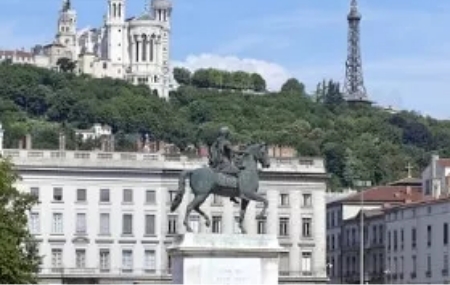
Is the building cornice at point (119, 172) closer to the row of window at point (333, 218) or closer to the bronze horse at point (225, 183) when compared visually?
the row of window at point (333, 218)

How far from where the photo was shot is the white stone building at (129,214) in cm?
12912

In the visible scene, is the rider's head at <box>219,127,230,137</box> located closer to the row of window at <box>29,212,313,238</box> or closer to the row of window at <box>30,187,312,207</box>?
the row of window at <box>29,212,313,238</box>

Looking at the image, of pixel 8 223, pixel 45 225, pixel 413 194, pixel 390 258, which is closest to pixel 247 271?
pixel 8 223

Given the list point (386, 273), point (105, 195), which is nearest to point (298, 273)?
point (386, 273)

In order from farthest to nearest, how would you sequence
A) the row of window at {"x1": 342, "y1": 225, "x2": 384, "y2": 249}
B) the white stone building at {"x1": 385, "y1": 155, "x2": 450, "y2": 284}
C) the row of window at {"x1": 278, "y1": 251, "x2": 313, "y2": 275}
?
1. the row of window at {"x1": 342, "y1": 225, "x2": 384, "y2": 249}
2. the row of window at {"x1": 278, "y1": 251, "x2": 313, "y2": 275}
3. the white stone building at {"x1": 385, "y1": 155, "x2": 450, "y2": 284}

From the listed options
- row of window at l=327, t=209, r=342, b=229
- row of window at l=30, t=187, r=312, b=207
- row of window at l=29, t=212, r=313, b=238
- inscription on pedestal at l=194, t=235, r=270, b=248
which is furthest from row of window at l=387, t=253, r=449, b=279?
inscription on pedestal at l=194, t=235, r=270, b=248

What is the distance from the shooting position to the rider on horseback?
5938 centimetres

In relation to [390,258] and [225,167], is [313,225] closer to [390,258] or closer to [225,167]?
[390,258]

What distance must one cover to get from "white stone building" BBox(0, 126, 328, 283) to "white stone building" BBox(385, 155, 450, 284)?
6248 millimetres

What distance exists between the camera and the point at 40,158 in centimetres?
12925

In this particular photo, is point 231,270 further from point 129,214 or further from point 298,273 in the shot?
point 298,273

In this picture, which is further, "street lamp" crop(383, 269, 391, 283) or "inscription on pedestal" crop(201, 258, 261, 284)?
"street lamp" crop(383, 269, 391, 283)

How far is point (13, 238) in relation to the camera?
8094 centimetres

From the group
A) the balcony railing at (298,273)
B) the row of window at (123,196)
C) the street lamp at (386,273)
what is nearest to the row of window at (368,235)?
the street lamp at (386,273)
